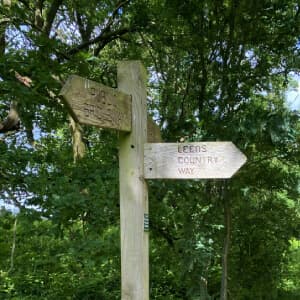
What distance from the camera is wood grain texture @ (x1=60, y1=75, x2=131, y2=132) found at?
4.78 ft

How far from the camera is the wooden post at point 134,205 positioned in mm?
1713

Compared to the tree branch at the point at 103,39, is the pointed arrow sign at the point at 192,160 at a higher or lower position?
lower

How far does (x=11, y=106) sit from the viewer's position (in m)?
4.80

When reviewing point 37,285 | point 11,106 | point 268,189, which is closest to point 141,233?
point 268,189

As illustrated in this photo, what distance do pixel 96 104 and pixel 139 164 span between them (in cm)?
34

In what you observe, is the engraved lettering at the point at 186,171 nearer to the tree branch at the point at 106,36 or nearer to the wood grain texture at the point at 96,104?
the wood grain texture at the point at 96,104

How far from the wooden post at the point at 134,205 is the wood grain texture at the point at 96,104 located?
0.06 m

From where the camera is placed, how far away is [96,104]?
158 centimetres

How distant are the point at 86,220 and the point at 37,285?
223 cm

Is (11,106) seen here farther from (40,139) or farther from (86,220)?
(86,220)

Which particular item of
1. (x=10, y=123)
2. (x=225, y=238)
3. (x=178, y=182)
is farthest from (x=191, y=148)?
(x=10, y=123)

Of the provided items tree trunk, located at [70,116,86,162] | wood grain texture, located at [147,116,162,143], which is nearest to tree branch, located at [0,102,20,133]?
tree trunk, located at [70,116,86,162]

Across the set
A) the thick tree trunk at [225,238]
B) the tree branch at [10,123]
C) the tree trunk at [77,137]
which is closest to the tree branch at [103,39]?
the tree trunk at [77,137]

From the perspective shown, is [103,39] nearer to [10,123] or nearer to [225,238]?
[10,123]
